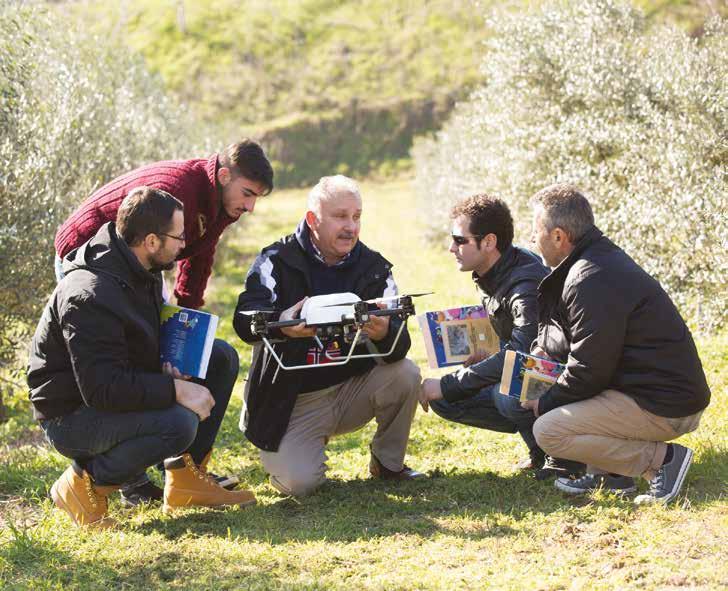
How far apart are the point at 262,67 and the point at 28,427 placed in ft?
208

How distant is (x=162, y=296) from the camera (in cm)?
623

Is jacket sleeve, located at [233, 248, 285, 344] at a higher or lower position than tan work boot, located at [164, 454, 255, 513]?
higher

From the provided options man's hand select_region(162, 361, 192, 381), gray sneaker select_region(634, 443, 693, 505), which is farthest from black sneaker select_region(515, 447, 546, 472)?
man's hand select_region(162, 361, 192, 381)

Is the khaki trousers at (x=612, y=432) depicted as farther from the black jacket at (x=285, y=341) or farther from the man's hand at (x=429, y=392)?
the black jacket at (x=285, y=341)

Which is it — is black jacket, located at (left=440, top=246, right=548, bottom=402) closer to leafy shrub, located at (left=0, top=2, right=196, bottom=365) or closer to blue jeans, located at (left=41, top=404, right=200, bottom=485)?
blue jeans, located at (left=41, top=404, right=200, bottom=485)

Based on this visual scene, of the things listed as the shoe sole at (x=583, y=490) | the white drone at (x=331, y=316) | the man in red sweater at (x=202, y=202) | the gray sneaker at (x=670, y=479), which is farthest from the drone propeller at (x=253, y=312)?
the gray sneaker at (x=670, y=479)

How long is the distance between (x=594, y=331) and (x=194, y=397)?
2.56 m

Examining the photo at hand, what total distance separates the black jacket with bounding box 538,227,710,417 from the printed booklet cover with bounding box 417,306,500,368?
1.19 metres

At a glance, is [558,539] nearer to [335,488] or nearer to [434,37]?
[335,488]

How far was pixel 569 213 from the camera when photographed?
572 centimetres

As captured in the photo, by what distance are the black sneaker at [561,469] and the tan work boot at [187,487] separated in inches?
89.2

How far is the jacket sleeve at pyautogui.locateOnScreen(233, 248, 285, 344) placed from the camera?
636 cm

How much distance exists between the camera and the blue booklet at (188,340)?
595 cm

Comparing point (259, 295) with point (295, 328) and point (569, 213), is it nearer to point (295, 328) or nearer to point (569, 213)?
point (295, 328)
